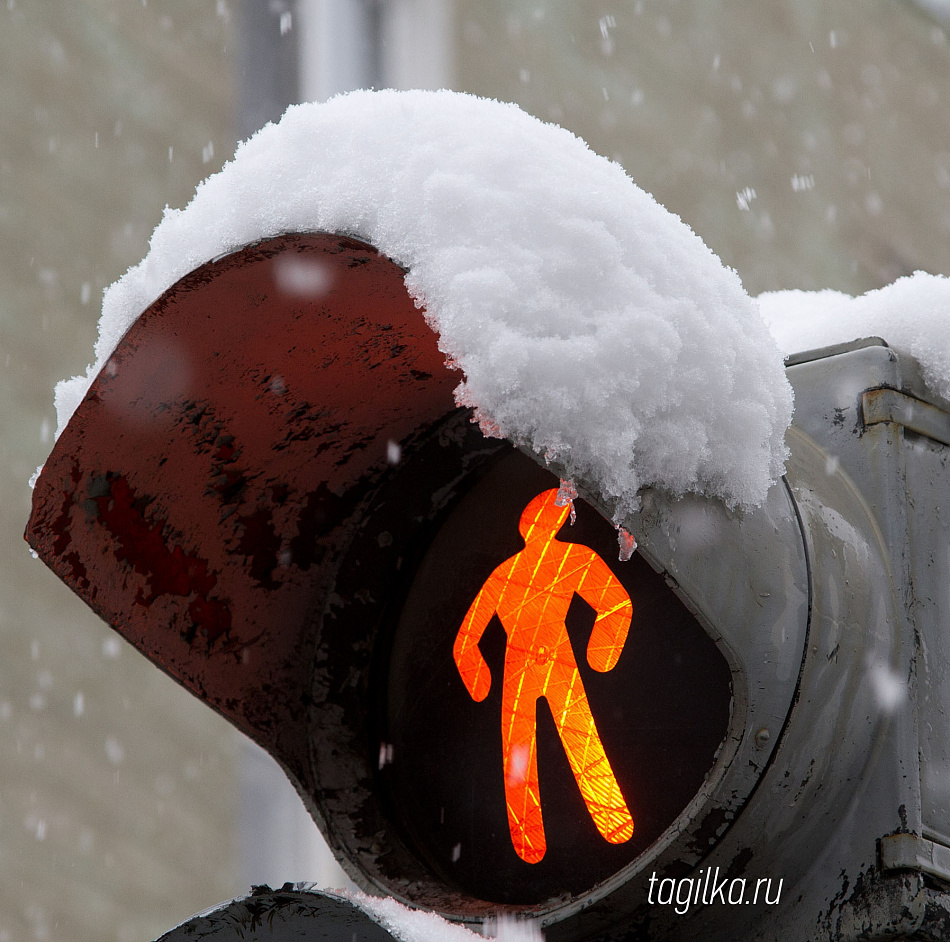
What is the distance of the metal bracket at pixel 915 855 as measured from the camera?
1231 millimetres

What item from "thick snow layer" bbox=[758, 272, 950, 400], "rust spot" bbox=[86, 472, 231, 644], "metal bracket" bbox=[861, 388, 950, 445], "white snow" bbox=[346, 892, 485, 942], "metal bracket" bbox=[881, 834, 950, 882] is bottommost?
"white snow" bbox=[346, 892, 485, 942]

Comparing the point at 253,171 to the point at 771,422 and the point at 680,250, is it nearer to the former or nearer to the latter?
the point at 680,250

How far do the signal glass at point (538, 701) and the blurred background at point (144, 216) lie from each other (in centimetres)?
180

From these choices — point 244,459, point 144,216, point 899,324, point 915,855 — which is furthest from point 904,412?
point 144,216

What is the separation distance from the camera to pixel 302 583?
166cm

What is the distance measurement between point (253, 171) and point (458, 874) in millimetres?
875

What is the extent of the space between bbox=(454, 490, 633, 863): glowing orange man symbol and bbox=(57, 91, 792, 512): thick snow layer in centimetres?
27

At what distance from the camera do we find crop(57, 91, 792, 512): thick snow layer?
1.03m

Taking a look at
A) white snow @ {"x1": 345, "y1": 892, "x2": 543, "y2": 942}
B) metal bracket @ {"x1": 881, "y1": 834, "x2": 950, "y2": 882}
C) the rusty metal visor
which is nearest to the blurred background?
the rusty metal visor

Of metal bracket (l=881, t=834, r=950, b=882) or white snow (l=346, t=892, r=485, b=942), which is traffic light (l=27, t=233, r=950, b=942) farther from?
white snow (l=346, t=892, r=485, b=942)

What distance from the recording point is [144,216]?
3.63 meters

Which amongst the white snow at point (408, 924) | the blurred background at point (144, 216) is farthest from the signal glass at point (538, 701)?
the blurred background at point (144, 216)

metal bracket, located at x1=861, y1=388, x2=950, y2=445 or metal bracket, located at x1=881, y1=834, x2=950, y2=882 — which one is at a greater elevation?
metal bracket, located at x1=861, y1=388, x2=950, y2=445

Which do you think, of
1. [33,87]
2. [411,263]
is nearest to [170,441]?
[411,263]
